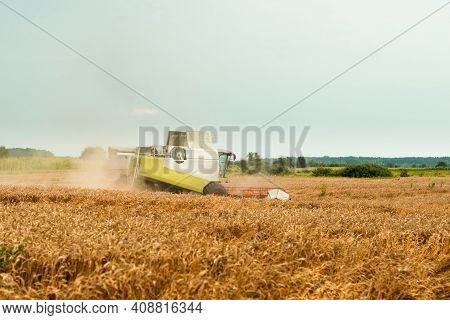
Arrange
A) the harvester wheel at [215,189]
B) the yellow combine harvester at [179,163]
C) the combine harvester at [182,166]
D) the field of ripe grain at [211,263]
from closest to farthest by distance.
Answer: the field of ripe grain at [211,263]
the harvester wheel at [215,189]
the combine harvester at [182,166]
the yellow combine harvester at [179,163]

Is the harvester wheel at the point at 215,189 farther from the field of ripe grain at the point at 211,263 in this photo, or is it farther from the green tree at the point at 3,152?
the green tree at the point at 3,152

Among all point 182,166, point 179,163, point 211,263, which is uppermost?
point 179,163

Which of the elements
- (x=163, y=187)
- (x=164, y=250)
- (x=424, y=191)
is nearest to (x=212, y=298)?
(x=164, y=250)

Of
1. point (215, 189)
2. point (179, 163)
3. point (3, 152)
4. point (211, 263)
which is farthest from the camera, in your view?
point (3, 152)

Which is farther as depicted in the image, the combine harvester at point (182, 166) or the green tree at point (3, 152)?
the green tree at point (3, 152)

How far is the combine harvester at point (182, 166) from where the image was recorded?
19250 mm

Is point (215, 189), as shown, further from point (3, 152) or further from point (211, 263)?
point (3, 152)

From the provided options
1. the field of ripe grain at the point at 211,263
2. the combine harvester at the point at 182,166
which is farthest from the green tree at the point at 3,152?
the field of ripe grain at the point at 211,263

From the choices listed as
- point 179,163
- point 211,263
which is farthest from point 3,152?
point 211,263

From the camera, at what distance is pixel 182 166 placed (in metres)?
20.1

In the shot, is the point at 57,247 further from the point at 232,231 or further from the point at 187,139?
the point at 187,139

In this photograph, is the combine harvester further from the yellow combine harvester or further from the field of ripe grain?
the field of ripe grain

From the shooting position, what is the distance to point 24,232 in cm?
591

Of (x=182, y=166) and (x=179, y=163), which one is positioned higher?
(x=179, y=163)
